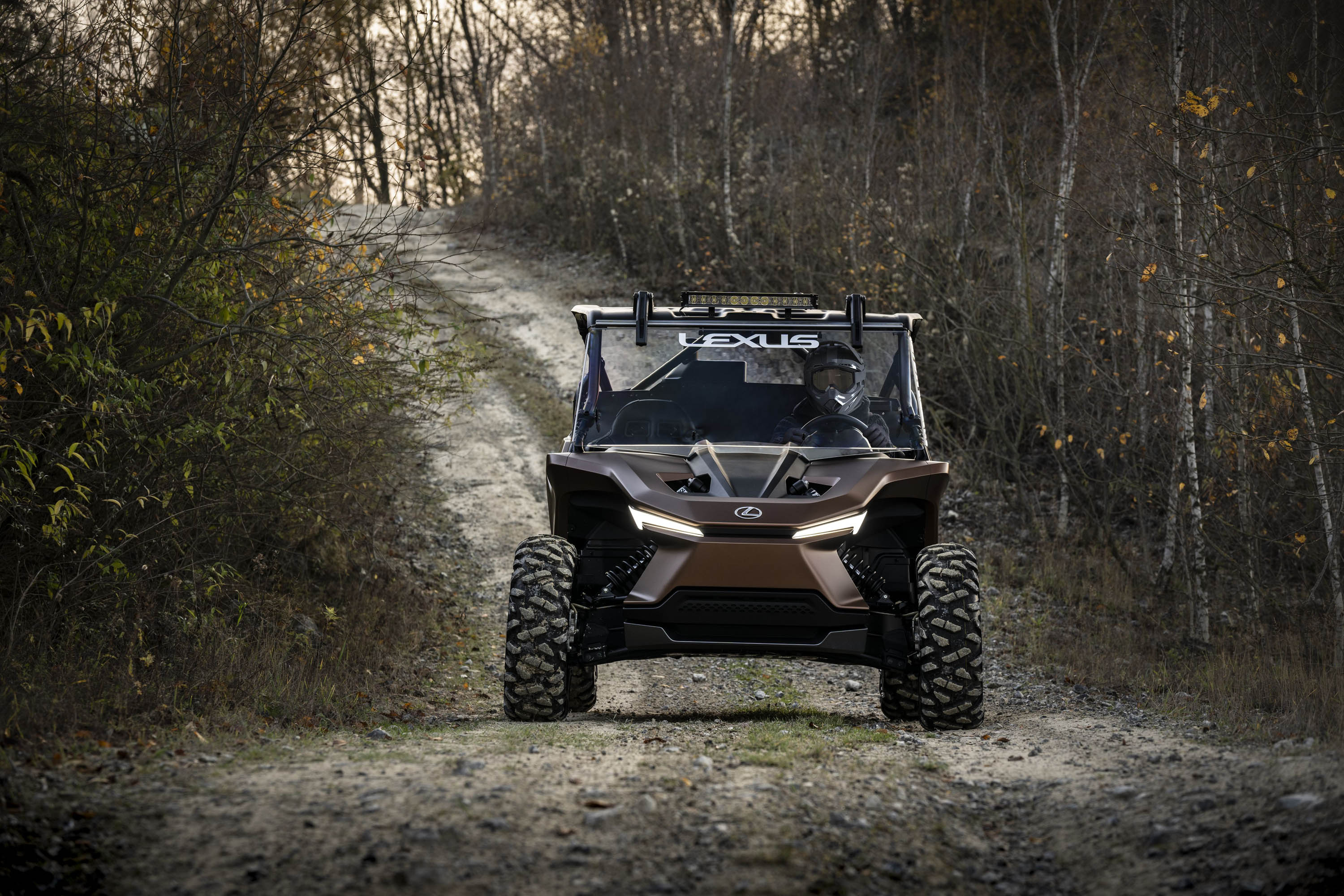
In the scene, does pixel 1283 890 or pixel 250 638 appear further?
pixel 250 638

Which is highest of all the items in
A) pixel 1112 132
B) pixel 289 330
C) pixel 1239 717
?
pixel 1112 132

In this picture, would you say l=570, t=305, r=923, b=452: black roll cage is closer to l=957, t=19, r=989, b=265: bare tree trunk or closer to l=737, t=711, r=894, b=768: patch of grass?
l=737, t=711, r=894, b=768: patch of grass

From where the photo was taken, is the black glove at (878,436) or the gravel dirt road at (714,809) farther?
the black glove at (878,436)

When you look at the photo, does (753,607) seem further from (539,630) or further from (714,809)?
(714,809)

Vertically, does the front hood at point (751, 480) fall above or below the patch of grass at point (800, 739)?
above

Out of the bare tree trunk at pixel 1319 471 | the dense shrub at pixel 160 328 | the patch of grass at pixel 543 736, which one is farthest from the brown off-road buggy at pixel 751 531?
the bare tree trunk at pixel 1319 471

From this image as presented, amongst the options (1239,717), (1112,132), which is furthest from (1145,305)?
(1239,717)

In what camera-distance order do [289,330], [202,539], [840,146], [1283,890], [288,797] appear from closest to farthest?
[1283,890], [288,797], [289,330], [202,539], [840,146]

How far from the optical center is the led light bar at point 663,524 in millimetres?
5461

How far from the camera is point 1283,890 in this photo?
319 cm

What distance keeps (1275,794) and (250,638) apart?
638 cm

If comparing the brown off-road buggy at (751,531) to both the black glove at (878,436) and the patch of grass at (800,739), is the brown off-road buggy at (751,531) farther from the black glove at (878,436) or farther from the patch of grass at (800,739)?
the patch of grass at (800,739)

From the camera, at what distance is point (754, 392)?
6820mm

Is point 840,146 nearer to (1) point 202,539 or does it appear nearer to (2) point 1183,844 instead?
(1) point 202,539
